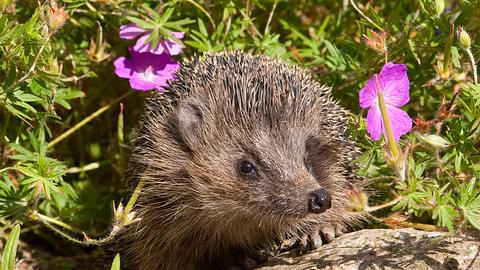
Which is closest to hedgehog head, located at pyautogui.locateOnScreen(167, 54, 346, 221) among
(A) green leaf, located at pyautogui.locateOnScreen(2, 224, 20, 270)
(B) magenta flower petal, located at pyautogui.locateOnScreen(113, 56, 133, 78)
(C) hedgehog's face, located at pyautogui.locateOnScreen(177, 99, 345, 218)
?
(C) hedgehog's face, located at pyautogui.locateOnScreen(177, 99, 345, 218)

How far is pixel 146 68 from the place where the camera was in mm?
4379

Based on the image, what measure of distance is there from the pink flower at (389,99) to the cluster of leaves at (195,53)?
0.07m

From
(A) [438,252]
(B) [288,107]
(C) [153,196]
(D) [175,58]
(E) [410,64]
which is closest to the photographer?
(A) [438,252]

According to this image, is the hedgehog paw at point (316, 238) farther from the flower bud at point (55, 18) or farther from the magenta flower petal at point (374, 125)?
the flower bud at point (55, 18)

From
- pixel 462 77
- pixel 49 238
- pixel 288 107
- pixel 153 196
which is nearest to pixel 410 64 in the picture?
pixel 462 77

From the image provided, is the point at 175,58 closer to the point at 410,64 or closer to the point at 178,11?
the point at 178,11

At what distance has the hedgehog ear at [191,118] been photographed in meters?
3.74

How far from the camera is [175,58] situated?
4.76 m

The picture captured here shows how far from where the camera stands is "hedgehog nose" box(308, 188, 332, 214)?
10.5 ft

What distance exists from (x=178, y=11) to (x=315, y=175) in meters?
1.38

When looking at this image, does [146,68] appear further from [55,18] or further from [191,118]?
[55,18]

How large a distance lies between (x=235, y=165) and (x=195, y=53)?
0.81 metres

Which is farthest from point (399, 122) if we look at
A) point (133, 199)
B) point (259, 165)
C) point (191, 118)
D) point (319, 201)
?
point (133, 199)

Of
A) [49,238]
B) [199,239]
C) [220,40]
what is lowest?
[49,238]
